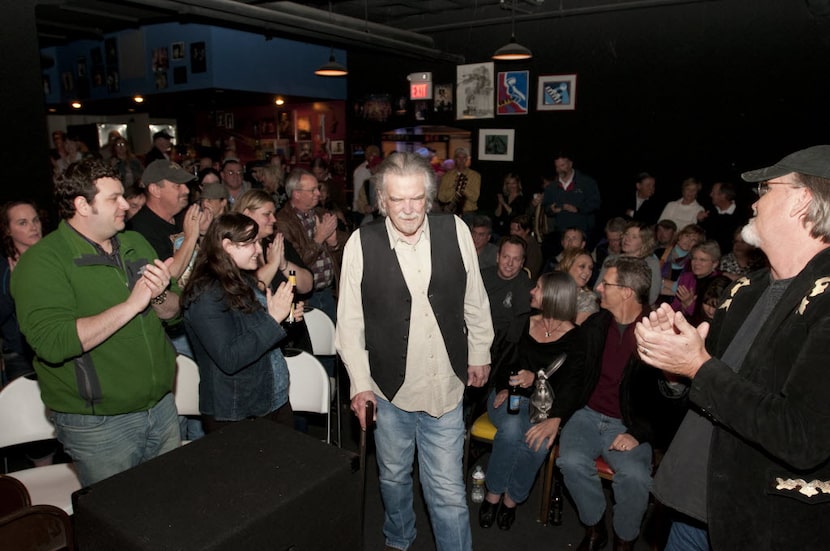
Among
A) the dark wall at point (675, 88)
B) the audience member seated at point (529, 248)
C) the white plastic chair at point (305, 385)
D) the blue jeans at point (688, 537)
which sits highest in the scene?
the dark wall at point (675, 88)

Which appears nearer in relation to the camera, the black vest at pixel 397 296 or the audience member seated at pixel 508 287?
the black vest at pixel 397 296

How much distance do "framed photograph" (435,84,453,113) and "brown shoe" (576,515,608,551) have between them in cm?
837

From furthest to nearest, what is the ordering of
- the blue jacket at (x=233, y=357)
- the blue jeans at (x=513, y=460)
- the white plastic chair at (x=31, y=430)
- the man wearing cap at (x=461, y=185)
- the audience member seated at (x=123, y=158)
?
the man wearing cap at (x=461, y=185) < the audience member seated at (x=123, y=158) < the blue jeans at (x=513, y=460) < the white plastic chair at (x=31, y=430) < the blue jacket at (x=233, y=357)

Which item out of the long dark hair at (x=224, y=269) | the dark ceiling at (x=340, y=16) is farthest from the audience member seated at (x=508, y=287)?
the dark ceiling at (x=340, y=16)

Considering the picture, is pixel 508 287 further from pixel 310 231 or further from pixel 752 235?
Result: pixel 752 235

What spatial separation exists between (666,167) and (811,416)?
7515 mm

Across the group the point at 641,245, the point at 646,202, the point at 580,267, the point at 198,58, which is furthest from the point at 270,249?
the point at 198,58

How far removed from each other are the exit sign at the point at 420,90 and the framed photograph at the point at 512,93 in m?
1.36

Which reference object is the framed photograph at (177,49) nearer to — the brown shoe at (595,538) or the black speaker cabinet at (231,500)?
the brown shoe at (595,538)

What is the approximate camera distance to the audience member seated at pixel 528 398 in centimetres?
284

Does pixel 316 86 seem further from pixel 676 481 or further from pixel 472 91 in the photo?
pixel 676 481

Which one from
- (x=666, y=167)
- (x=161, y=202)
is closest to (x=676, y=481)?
(x=161, y=202)

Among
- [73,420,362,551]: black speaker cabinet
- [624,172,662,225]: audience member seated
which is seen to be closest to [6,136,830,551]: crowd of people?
[73,420,362,551]: black speaker cabinet

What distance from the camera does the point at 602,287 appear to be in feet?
9.66
